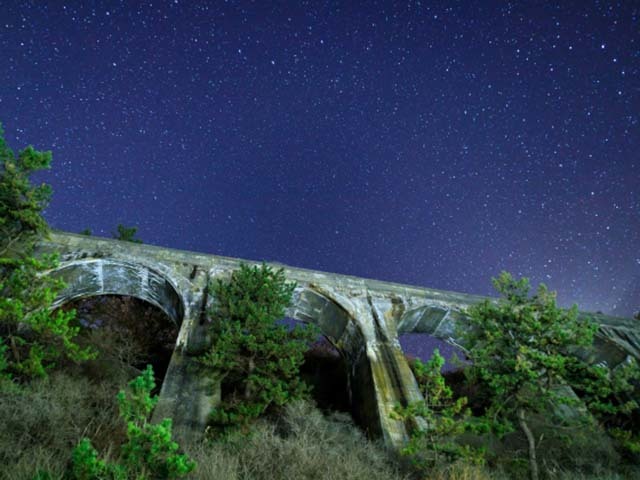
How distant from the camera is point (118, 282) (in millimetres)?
14352

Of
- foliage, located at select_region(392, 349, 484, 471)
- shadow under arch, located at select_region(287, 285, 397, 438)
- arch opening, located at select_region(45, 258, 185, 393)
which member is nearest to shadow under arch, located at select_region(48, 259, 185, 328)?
arch opening, located at select_region(45, 258, 185, 393)

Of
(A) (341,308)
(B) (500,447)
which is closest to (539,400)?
(B) (500,447)

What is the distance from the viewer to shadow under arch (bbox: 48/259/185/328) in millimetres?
13219

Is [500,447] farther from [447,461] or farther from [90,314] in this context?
[90,314]

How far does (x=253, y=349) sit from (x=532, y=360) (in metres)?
7.35

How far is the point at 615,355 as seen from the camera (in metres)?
16.9

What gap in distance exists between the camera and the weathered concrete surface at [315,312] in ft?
32.1

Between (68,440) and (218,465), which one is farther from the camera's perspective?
(68,440)

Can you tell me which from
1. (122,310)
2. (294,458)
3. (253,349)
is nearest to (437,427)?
(294,458)

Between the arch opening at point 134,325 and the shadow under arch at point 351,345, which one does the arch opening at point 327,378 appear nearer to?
the shadow under arch at point 351,345

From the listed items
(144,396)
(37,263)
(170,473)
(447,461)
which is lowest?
(447,461)

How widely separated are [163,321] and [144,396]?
1565cm

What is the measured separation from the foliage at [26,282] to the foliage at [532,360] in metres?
10.1

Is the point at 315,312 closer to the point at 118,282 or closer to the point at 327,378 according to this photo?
the point at 327,378
